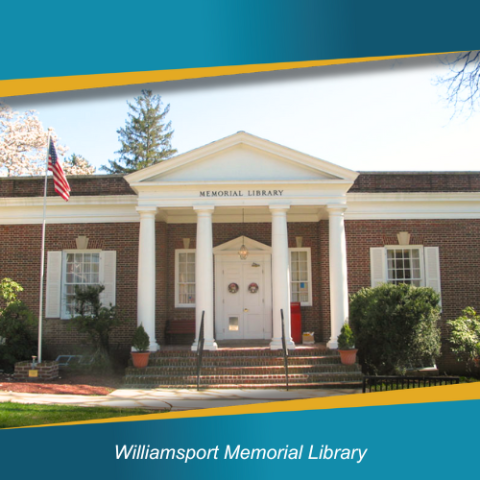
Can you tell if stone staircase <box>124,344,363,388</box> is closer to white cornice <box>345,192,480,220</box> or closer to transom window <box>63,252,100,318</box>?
transom window <box>63,252,100,318</box>

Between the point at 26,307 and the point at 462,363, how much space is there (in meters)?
12.3

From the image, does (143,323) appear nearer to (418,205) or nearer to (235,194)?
(235,194)

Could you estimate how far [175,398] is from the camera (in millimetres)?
10000

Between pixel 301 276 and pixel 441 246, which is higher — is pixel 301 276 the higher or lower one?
the lower one

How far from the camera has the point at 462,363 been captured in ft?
45.4

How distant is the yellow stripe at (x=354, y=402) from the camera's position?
7093 mm

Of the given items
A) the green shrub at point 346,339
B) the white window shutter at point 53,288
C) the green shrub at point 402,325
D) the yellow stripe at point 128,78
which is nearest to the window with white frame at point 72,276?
the white window shutter at point 53,288

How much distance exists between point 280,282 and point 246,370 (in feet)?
7.63

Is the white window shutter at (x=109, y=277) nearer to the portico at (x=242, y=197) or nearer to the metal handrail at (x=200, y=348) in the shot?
the portico at (x=242, y=197)

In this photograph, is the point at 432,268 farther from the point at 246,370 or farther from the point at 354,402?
the point at 354,402

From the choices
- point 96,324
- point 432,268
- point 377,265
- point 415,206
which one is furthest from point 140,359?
point 415,206

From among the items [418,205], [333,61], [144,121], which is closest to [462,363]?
[418,205]

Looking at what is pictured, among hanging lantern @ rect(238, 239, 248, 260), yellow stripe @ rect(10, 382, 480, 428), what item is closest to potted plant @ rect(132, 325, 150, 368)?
hanging lantern @ rect(238, 239, 248, 260)

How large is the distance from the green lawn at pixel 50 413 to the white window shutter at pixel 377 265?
26.3ft
